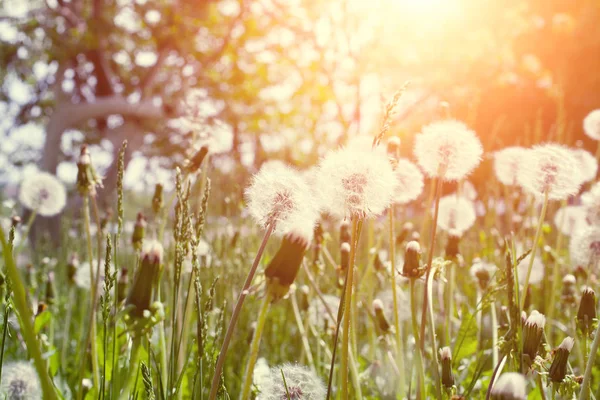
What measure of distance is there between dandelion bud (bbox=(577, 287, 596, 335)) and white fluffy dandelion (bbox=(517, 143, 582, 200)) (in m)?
0.31

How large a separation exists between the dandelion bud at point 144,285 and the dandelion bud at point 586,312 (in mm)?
1093

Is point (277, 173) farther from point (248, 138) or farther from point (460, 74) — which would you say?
point (248, 138)

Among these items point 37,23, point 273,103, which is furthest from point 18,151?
point 273,103

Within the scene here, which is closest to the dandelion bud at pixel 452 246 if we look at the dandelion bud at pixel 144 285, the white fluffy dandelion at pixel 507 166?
the white fluffy dandelion at pixel 507 166

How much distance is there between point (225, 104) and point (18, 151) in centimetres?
763

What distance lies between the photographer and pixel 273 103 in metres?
16.5

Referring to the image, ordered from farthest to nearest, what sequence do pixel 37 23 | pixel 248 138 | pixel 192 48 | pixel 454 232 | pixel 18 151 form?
pixel 248 138 → pixel 18 151 → pixel 192 48 → pixel 37 23 → pixel 454 232

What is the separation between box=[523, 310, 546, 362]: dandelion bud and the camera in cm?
111

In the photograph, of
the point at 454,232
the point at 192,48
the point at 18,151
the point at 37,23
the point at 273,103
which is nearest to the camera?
the point at 454,232

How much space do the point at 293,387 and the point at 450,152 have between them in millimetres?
800

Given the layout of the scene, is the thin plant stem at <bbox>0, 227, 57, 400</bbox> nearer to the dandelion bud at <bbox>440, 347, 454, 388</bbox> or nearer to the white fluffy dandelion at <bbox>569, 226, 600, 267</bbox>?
the dandelion bud at <bbox>440, 347, 454, 388</bbox>

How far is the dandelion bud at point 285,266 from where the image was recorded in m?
0.96

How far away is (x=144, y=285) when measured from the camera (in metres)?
0.94

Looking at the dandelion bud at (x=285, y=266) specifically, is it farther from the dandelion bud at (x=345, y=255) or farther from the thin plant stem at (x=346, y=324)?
the dandelion bud at (x=345, y=255)
